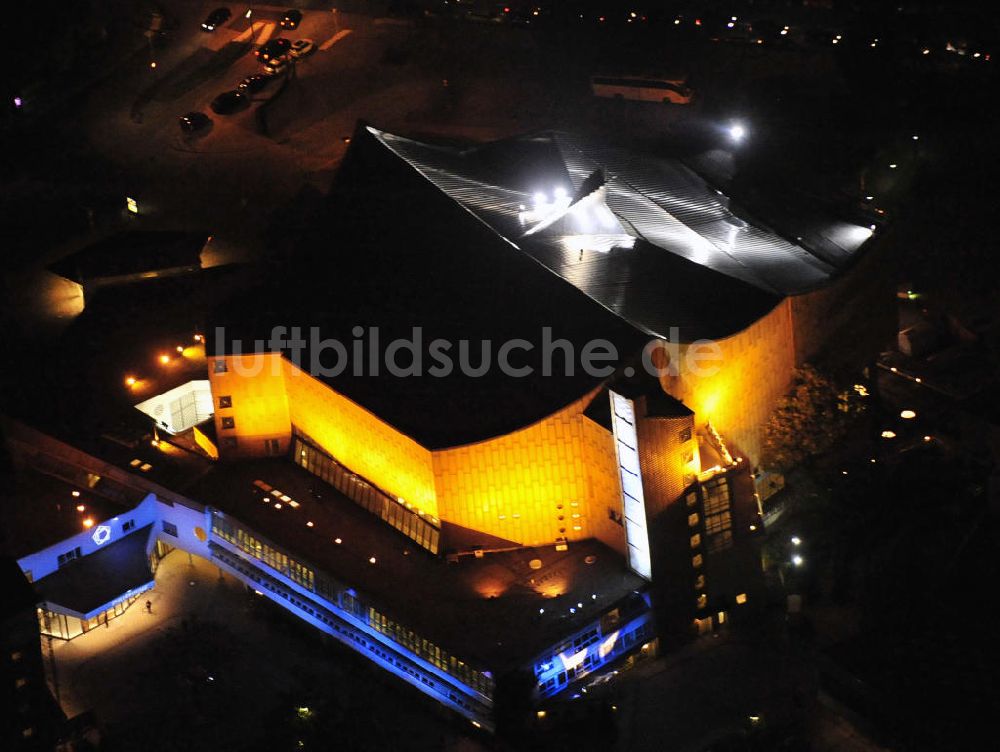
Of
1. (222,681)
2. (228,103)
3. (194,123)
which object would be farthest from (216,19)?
(222,681)

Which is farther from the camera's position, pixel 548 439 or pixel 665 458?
pixel 548 439

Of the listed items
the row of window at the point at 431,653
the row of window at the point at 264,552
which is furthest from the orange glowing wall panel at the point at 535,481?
the row of window at the point at 264,552

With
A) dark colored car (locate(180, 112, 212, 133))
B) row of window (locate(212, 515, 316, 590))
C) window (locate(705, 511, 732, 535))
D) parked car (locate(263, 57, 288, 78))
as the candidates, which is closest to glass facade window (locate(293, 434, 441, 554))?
row of window (locate(212, 515, 316, 590))

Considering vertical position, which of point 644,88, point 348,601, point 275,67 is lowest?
point 348,601

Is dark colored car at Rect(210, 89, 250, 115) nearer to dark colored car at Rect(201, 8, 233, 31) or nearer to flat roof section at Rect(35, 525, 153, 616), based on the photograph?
dark colored car at Rect(201, 8, 233, 31)

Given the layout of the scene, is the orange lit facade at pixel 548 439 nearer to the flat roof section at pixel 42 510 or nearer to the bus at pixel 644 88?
the flat roof section at pixel 42 510

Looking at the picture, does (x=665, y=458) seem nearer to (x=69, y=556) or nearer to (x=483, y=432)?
(x=483, y=432)
